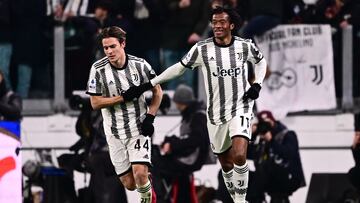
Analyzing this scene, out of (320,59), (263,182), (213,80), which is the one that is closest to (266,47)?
(320,59)

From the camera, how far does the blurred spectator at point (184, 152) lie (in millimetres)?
22438

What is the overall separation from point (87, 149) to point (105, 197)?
2.60 ft

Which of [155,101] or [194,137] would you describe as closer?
[155,101]

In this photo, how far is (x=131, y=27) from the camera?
23547 mm

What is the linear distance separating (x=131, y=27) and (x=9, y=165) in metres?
3.26

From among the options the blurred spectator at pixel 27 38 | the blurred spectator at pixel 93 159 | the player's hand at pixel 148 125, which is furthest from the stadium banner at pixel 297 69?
the player's hand at pixel 148 125

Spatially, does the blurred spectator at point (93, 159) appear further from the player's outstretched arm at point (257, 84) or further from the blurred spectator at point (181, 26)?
the player's outstretched arm at point (257, 84)

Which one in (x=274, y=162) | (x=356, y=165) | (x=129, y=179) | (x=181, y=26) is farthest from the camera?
(x=181, y=26)

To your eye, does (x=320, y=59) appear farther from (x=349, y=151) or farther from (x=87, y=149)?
(x=87, y=149)

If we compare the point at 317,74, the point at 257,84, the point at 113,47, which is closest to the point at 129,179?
the point at 113,47

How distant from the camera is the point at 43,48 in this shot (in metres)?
24.1

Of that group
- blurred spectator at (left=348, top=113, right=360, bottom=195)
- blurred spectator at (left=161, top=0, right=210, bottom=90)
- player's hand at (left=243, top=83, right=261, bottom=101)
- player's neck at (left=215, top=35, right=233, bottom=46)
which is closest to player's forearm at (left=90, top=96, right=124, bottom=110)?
player's neck at (left=215, top=35, right=233, bottom=46)

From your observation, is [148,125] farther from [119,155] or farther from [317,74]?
[317,74]

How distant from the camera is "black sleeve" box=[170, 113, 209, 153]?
2241cm
